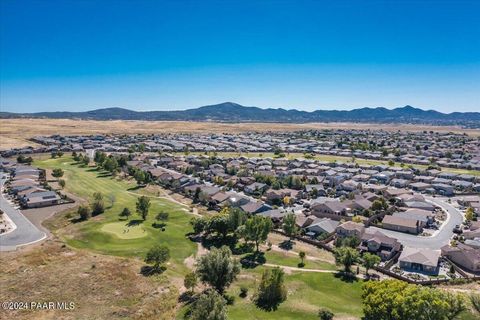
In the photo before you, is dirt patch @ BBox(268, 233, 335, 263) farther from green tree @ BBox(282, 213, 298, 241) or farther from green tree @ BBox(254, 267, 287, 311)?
green tree @ BBox(254, 267, 287, 311)

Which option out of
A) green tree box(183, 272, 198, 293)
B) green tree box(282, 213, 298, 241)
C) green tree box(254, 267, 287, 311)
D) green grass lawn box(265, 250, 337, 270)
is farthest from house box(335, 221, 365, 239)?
green tree box(183, 272, 198, 293)

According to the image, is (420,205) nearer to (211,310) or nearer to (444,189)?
(444,189)

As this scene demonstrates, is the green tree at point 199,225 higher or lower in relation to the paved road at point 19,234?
higher

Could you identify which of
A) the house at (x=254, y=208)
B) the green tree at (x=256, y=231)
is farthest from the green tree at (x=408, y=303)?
the house at (x=254, y=208)

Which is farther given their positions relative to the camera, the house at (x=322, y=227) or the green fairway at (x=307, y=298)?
the house at (x=322, y=227)

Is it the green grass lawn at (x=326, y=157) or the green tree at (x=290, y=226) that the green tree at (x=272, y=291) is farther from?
the green grass lawn at (x=326, y=157)

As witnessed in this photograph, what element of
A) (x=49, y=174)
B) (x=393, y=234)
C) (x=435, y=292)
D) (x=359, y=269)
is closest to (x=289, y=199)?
(x=393, y=234)

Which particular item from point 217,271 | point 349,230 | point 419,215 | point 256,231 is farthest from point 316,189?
point 217,271
